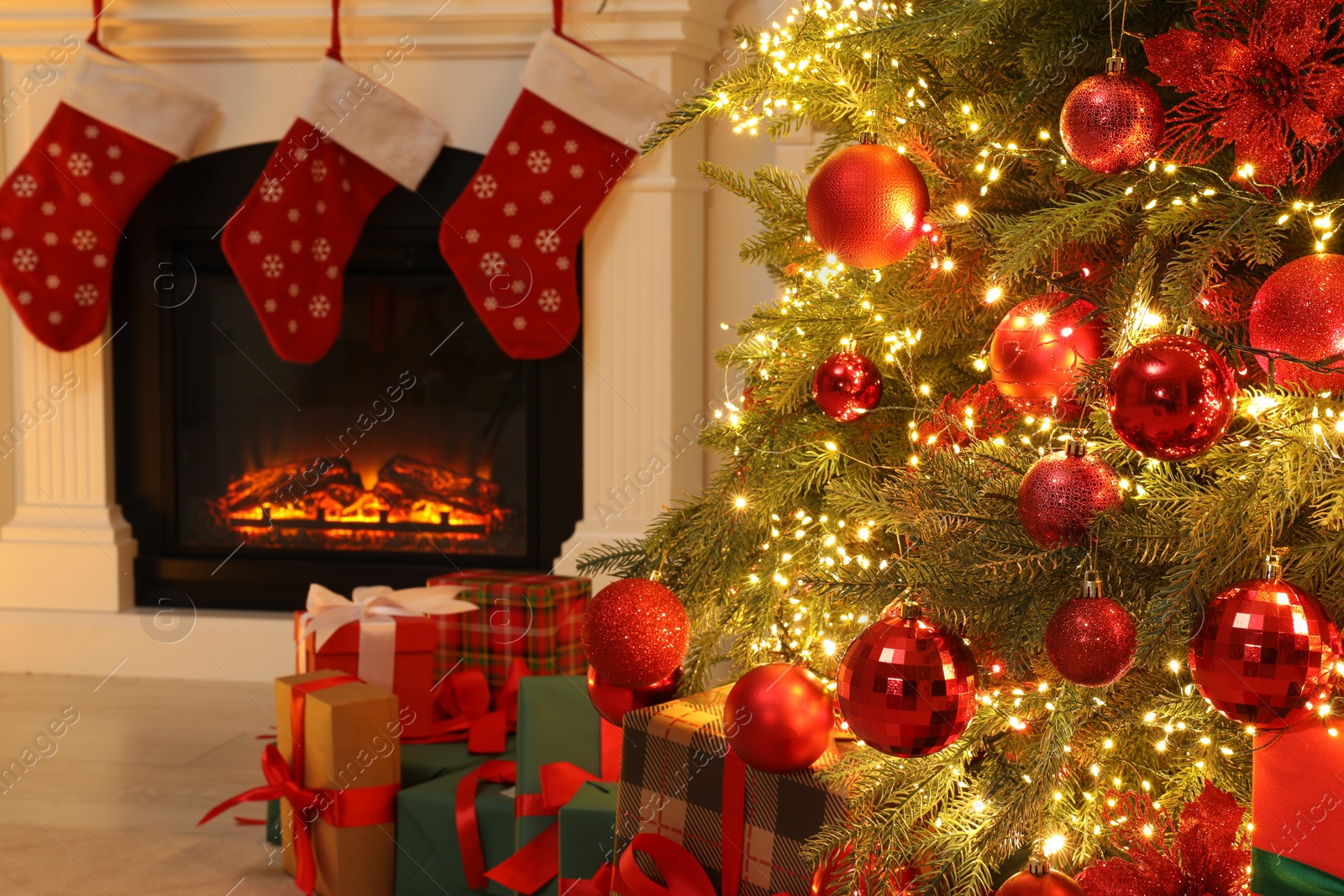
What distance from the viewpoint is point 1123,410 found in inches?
25.6

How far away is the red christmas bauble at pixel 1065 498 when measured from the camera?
0.70m

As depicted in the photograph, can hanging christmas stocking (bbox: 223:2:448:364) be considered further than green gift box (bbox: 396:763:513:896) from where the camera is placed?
Yes

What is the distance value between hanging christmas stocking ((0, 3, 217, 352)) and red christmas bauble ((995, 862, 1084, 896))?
2.67m

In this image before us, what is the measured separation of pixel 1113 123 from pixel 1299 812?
16.9 inches

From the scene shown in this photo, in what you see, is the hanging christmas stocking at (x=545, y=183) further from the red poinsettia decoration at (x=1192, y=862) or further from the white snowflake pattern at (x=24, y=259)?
the red poinsettia decoration at (x=1192, y=862)

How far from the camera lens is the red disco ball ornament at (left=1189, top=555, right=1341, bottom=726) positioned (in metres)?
0.63

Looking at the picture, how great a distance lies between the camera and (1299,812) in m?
0.70

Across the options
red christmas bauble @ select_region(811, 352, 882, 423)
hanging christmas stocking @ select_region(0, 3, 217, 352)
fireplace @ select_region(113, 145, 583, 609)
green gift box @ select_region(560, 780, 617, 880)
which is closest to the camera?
red christmas bauble @ select_region(811, 352, 882, 423)

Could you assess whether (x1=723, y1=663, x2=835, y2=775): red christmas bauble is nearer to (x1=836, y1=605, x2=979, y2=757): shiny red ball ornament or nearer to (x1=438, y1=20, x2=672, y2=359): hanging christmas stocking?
(x1=836, y1=605, x2=979, y2=757): shiny red ball ornament

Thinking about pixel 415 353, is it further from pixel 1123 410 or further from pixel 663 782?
pixel 1123 410

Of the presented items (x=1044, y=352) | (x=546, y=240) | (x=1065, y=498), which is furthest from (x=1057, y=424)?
(x=546, y=240)

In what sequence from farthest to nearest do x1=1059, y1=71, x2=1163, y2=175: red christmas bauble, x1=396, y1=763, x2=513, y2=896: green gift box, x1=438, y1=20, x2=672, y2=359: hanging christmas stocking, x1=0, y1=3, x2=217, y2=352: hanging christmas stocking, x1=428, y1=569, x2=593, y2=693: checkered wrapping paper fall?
1. x1=0, y1=3, x2=217, y2=352: hanging christmas stocking
2. x1=438, y1=20, x2=672, y2=359: hanging christmas stocking
3. x1=428, y1=569, x2=593, y2=693: checkered wrapping paper
4. x1=396, y1=763, x2=513, y2=896: green gift box
5. x1=1059, y1=71, x2=1163, y2=175: red christmas bauble

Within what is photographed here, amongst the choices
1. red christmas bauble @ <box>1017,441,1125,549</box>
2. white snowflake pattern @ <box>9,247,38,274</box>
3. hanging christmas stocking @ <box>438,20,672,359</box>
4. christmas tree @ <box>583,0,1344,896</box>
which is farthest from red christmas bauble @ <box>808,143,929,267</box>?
white snowflake pattern @ <box>9,247,38,274</box>

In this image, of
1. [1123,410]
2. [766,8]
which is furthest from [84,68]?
[1123,410]
